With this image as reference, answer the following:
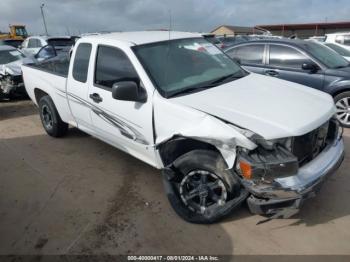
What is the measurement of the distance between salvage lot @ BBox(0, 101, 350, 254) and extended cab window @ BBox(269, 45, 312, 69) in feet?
8.21

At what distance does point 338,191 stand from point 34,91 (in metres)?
5.20

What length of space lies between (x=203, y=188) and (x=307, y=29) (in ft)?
137

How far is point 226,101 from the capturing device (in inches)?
136

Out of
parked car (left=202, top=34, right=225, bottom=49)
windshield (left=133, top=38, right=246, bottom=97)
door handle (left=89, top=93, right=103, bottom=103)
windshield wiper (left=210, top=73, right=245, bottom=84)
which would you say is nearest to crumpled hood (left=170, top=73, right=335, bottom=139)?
windshield wiper (left=210, top=73, right=245, bottom=84)

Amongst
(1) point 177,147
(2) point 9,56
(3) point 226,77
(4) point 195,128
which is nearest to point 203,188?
(1) point 177,147

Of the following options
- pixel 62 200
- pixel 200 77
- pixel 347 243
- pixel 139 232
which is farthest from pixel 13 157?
pixel 347 243

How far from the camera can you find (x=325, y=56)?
669cm

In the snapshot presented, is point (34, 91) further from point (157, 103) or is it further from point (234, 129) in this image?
point (234, 129)

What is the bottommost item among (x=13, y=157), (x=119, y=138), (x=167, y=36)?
(x=13, y=157)

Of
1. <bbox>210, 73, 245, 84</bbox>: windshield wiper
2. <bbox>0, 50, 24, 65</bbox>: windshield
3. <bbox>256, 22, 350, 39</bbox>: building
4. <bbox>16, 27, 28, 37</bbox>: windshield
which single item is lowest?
<bbox>256, 22, 350, 39</bbox>: building

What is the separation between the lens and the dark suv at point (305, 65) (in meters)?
6.26

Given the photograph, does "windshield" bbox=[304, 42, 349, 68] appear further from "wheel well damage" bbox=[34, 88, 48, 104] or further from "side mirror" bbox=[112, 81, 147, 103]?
"wheel well damage" bbox=[34, 88, 48, 104]

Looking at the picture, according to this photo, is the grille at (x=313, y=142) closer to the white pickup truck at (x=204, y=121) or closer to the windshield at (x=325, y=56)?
the white pickup truck at (x=204, y=121)

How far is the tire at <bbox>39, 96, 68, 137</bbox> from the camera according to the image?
5.79m
